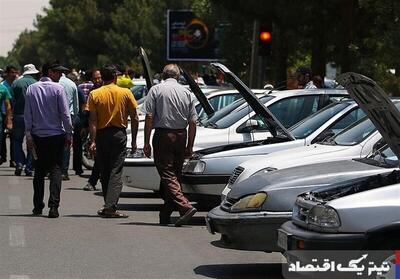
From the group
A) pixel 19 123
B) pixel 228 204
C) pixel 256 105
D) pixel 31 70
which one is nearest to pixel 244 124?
pixel 256 105

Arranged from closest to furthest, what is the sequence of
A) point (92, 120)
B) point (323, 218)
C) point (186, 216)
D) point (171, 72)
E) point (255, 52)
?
point (323, 218), point (186, 216), point (171, 72), point (92, 120), point (255, 52)

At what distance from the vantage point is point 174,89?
41.4 ft

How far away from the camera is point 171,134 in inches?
492

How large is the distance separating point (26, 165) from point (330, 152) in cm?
980

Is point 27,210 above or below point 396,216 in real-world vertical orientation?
below

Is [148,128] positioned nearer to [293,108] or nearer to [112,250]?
[112,250]

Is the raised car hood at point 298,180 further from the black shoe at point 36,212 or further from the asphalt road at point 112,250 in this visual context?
the black shoe at point 36,212

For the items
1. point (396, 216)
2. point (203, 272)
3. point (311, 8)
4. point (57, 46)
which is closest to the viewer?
point (396, 216)

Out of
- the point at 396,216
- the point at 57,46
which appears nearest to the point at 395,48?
the point at 396,216

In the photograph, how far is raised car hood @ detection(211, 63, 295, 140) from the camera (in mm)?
12508

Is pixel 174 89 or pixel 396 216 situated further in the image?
pixel 174 89

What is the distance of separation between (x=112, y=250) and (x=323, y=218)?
11.9ft

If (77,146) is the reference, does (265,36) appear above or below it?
above

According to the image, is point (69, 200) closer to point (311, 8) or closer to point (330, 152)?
point (330, 152)
